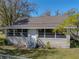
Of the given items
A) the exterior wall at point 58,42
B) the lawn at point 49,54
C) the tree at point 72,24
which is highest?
the tree at point 72,24

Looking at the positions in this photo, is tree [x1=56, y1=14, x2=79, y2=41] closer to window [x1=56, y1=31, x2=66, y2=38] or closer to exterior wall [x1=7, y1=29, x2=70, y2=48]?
window [x1=56, y1=31, x2=66, y2=38]

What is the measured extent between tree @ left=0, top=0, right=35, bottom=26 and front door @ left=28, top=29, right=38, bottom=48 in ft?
44.4

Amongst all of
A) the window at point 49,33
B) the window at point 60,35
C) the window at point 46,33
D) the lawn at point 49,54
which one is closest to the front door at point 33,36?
the window at point 46,33

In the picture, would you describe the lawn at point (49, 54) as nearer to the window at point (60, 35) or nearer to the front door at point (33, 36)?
the window at point (60, 35)

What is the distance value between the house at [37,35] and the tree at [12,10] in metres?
12.2

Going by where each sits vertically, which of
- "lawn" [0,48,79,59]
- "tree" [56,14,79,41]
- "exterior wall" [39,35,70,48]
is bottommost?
"lawn" [0,48,79,59]

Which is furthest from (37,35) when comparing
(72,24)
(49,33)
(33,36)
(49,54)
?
(49,54)

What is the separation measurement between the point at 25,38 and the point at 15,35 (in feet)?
5.52

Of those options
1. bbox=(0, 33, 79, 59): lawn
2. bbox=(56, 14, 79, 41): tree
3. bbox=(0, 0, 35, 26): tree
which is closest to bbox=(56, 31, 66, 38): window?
bbox=(56, 14, 79, 41): tree

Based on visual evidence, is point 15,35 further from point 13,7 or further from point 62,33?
point 13,7

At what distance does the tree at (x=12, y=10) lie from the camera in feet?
121

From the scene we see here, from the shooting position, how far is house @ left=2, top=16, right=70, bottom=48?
75.4 ft

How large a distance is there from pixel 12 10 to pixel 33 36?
1562 centimetres

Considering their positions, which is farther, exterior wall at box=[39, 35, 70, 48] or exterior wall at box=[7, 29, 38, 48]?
exterior wall at box=[7, 29, 38, 48]
